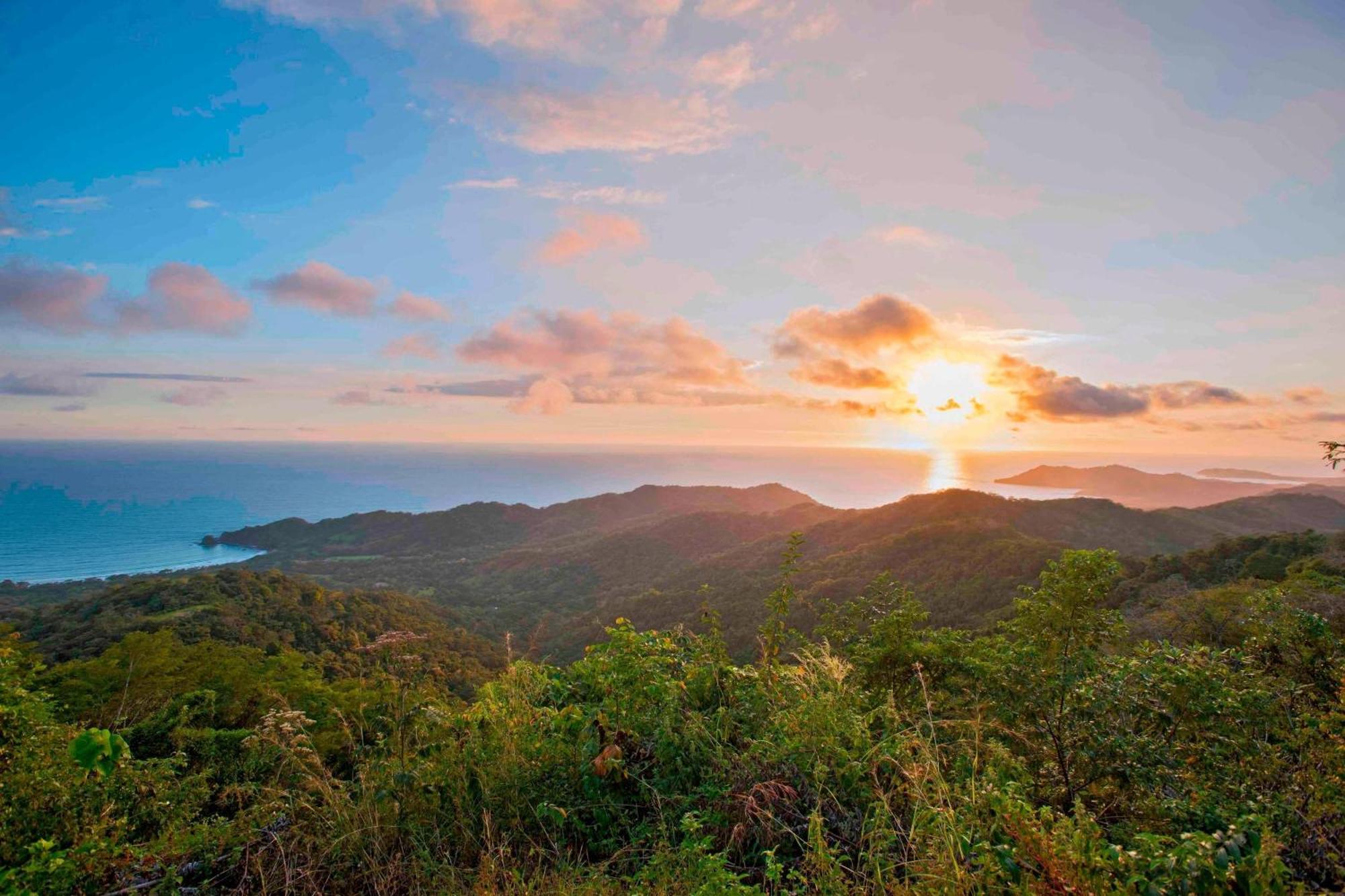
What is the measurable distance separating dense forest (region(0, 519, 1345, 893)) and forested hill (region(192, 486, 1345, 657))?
1.86 m

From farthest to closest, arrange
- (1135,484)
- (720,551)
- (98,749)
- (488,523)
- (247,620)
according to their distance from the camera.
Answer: (488,523)
(1135,484)
(720,551)
(247,620)
(98,749)

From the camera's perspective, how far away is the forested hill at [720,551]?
4016 cm

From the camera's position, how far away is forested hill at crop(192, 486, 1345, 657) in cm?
4016

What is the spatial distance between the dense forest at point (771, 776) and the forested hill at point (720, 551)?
1.86 m

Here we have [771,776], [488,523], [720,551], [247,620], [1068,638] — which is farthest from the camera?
[488,523]

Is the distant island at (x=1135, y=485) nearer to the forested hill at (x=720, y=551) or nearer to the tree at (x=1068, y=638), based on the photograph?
the forested hill at (x=720, y=551)

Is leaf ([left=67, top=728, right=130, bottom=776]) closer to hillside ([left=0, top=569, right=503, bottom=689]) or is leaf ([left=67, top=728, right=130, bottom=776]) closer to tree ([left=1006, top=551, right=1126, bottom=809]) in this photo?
tree ([left=1006, top=551, right=1126, bottom=809])

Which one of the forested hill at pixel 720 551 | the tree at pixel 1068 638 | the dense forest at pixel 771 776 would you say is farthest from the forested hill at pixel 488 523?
the tree at pixel 1068 638

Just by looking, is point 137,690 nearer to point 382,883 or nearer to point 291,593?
point 382,883

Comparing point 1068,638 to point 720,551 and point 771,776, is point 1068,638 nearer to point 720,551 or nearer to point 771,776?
point 771,776

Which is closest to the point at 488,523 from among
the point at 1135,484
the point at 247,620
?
the point at 247,620

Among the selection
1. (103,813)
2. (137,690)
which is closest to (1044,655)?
(103,813)

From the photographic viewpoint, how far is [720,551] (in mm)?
76438

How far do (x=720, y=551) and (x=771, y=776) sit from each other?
74.5 metres
